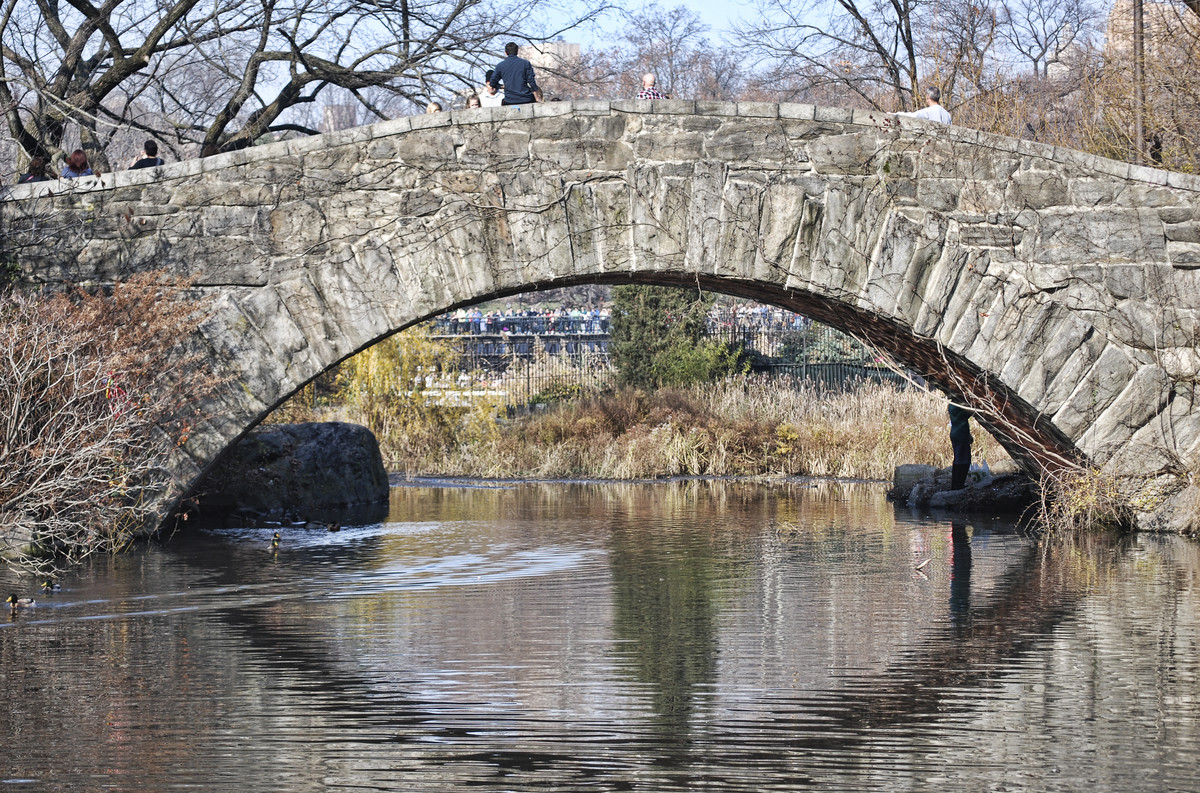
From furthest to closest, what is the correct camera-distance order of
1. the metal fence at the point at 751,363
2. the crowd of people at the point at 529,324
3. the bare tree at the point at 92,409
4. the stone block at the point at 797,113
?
the crowd of people at the point at 529,324 < the metal fence at the point at 751,363 < the stone block at the point at 797,113 < the bare tree at the point at 92,409

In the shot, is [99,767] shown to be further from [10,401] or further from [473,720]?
[10,401]

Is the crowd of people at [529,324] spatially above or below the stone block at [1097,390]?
above

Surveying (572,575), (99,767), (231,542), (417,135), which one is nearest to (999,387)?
(572,575)

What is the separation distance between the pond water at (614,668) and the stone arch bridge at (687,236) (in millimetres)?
1452

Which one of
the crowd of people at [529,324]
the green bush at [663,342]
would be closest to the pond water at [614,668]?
the green bush at [663,342]

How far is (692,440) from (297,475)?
5938mm

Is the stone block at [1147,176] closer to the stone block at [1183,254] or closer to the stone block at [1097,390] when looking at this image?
the stone block at [1183,254]

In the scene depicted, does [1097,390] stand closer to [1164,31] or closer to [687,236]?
[687,236]

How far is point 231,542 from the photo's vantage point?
39.1 feet

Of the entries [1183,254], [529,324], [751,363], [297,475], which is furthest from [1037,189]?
[529,324]

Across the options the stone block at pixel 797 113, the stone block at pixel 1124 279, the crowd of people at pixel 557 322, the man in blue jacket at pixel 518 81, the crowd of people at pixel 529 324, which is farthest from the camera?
the crowd of people at pixel 529 324

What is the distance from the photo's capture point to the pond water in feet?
16.7

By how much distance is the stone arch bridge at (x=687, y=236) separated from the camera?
10.7 meters

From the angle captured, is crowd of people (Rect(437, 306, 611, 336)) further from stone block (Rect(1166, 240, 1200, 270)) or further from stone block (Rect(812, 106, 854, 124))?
stone block (Rect(1166, 240, 1200, 270))
